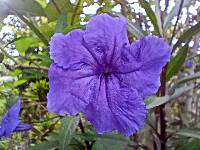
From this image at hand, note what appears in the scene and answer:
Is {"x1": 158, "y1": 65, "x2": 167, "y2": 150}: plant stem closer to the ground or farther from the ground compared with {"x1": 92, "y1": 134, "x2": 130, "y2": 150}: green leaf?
farther from the ground

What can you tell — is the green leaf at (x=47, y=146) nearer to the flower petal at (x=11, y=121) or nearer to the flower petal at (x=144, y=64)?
the flower petal at (x=11, y=121)

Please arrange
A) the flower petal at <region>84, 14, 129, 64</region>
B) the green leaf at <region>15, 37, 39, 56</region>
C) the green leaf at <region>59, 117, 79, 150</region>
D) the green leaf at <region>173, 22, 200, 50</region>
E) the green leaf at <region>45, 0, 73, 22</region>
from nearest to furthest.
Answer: the flower petal at <region>84, 14, 129, 64</region>, the green leaf at <region>59, 117, 79, 150</region>, the green leaf at <region>173, 22, 200, 50</region>, the green leaf at <region>45, 0, 73, 22</region>, the green leaf at <region>15, 37, 39, 56</region>

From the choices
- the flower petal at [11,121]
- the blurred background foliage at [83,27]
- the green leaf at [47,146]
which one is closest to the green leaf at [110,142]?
the blurred background foliage at [83,27]

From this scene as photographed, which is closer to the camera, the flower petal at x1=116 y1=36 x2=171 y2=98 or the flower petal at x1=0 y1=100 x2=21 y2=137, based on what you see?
the flower petal at x1=116 y1=36 x2=171 y2=98

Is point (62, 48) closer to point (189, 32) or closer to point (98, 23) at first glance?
point (98, 23)

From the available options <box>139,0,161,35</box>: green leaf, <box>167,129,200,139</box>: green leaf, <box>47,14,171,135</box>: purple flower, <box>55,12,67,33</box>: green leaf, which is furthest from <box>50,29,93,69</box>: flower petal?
<box>167,129,200,139</box>: green leaf

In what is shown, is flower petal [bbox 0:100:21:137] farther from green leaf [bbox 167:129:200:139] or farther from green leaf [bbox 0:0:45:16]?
green leaf [bbox 167:129:200:139]

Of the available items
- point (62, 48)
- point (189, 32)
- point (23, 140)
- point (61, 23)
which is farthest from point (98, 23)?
point (23, 140)

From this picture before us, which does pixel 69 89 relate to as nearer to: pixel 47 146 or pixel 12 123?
pixel 12 123
